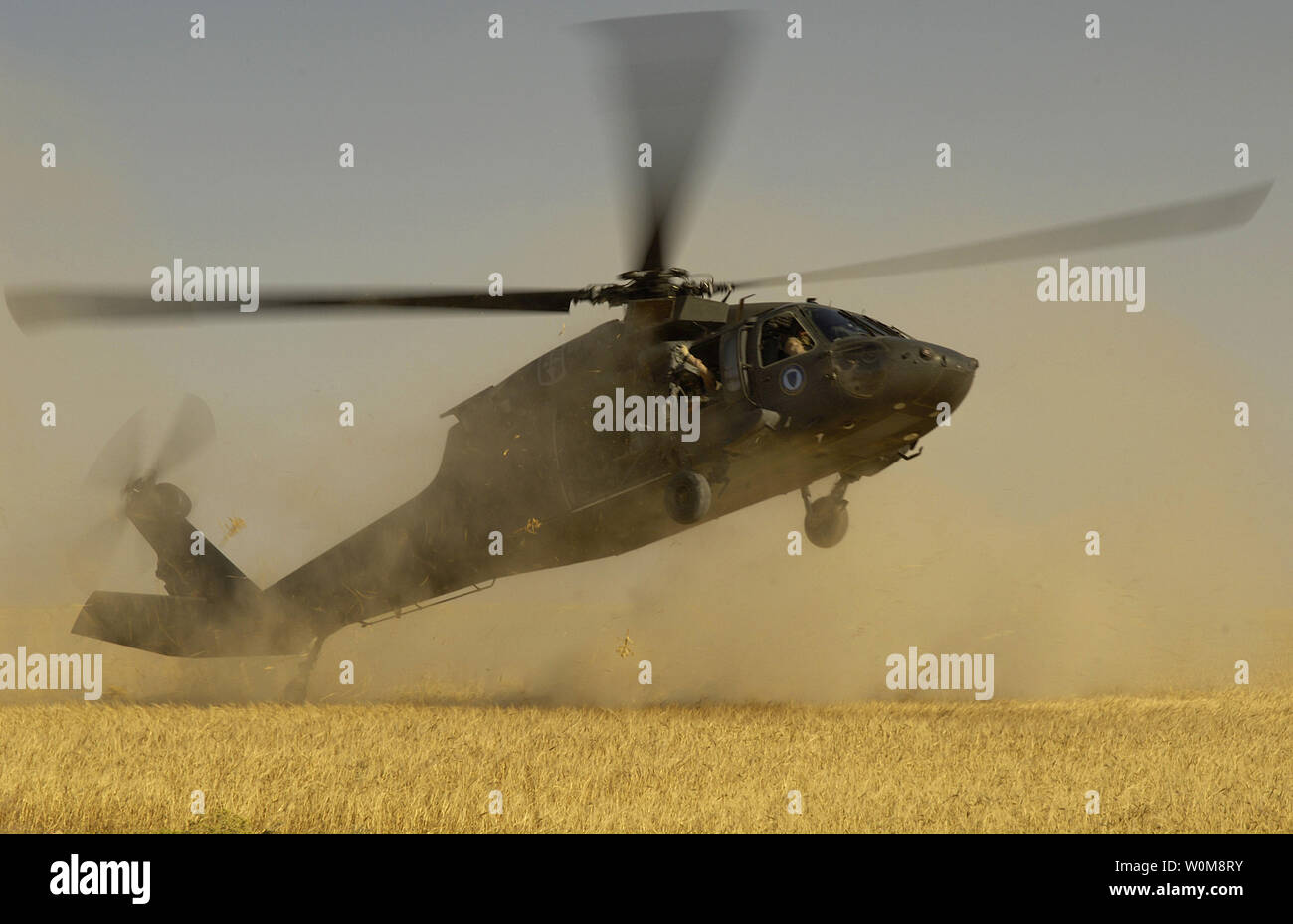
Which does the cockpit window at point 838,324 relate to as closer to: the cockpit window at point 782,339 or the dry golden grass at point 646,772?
the cockpit window at point 782,339

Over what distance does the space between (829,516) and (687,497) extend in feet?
9.07

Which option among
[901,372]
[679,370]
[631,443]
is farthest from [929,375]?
[631,443]

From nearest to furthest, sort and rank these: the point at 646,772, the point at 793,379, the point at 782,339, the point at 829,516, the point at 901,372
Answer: the point at 646,772
the point at 901,372
the point at 793,379
the point at 782,339
the point at 829,516

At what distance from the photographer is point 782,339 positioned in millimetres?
13844

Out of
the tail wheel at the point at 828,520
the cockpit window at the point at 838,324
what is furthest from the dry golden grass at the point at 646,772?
the cockpit window at the point at 838,324

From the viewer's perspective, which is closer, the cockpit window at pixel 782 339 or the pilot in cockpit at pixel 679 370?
the cockpit window at pixel 782 339

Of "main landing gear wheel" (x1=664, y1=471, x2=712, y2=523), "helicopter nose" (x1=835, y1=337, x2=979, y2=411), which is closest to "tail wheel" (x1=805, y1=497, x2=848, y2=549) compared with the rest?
"main landing gear wheel" (x1=664, y1=471, x2=712, y2=523)

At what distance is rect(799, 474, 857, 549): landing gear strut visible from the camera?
15.7 m

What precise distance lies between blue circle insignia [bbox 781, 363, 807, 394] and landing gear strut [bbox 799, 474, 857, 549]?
2.41m

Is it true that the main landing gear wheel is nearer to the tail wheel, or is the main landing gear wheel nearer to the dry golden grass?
the tail wheel

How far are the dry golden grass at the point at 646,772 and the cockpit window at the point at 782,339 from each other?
14.4 feet

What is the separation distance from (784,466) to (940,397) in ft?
7.08

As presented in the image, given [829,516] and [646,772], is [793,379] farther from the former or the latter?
[646,772]

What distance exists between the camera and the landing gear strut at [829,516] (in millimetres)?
15742
